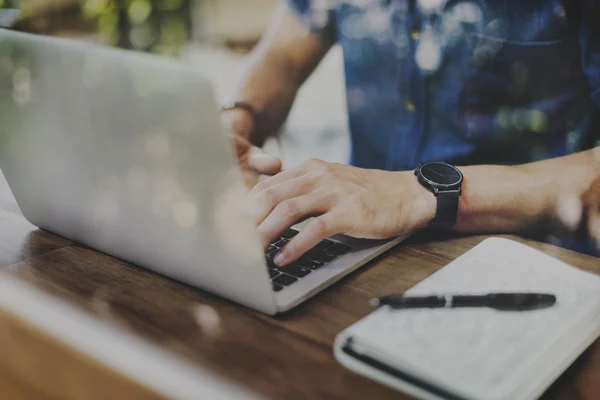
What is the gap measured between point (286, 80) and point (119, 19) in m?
1.88

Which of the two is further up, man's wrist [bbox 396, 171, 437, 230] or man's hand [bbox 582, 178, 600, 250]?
man's wrist [bbox 396, 171, 437, 230]

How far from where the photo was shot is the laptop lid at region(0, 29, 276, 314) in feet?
1.77

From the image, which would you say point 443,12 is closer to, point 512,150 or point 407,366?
point 512,150

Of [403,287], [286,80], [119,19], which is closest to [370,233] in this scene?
[403,287]

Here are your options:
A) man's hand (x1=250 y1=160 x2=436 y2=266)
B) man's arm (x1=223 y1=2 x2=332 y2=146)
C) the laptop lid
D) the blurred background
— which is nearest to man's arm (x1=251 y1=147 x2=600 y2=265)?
man's hand (x1=250 y1=160 x2=436 y2=266)

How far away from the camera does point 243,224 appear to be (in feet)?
1.83

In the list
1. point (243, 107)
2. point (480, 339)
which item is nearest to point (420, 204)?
point (480, 339)

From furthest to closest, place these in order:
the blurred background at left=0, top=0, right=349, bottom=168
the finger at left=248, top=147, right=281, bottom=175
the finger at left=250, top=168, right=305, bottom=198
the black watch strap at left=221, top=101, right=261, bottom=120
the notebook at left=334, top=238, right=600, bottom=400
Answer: the blurred background at left=0, top=0, right=349, bottom=168, the black watch strap at left=221, top=101, right=261, bottom=120, the finger at left=248, top=147, right=281, bottom=175, the finger at left=250, top=168, right=305, bottom=198, the notebook at left=334, top=238, right=600, bottom=400

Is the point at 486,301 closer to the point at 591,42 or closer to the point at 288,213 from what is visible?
the point at 288,213

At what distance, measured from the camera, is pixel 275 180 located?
82cm

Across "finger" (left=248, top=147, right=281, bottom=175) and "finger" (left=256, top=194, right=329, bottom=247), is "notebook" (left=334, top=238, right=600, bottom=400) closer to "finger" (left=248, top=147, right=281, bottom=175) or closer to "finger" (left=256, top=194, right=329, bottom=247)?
"finger" (left=256, top=194, right=329, bottom=247)

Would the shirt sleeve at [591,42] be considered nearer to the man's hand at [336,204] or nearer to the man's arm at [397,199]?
the man's arm at [397,199]

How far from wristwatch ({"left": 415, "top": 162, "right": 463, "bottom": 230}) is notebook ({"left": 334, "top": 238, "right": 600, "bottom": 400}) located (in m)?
0.18

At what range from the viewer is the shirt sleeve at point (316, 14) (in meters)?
1.50
